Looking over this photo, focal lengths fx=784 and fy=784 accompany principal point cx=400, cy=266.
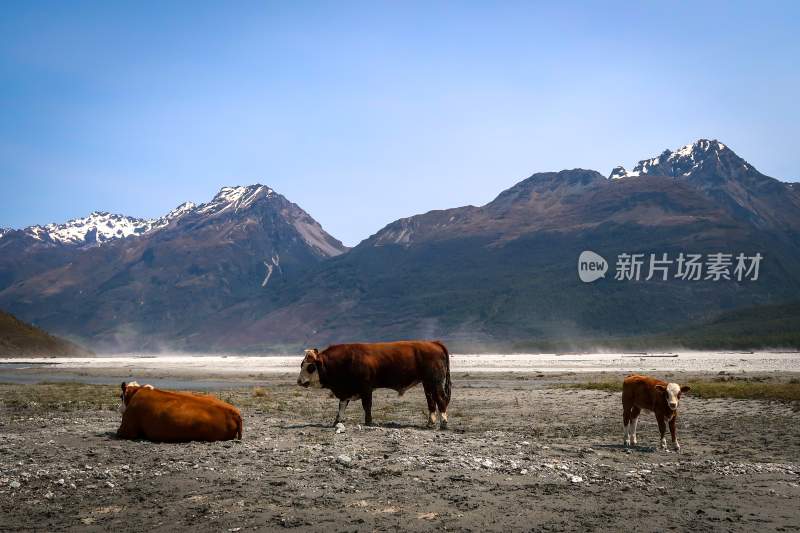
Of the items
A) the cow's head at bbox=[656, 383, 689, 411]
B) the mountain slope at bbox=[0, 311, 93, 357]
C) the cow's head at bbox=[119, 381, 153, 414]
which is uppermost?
the cow's head at bbox=[656, 383, 689, 411]

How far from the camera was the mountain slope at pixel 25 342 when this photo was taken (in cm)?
13588

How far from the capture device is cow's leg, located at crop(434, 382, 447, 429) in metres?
21.1

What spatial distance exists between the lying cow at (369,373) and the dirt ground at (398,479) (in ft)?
3.00

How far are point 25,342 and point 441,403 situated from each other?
13842 cm

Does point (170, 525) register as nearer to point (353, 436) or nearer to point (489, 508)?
point (489, 508)

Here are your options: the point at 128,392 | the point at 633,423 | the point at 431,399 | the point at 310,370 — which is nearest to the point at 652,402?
the point at 633,423

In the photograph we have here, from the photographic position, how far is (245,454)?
15.6 metres

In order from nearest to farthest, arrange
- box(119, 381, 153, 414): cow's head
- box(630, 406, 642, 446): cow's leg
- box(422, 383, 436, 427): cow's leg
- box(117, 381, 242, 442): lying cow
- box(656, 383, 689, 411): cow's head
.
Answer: box(117, 381, 242, 442): lying cow < box(656, 383, 689, 411): cow's head < box(119, 381, 153, 414): cow's head < box(630, 406, 642, 446): cow's leg < box(422, 383, 436, 427): cow's leg

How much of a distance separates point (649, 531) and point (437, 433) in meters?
9.10

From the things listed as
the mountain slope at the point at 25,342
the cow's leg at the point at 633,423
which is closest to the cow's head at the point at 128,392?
the cow's leg at the point at 633,423

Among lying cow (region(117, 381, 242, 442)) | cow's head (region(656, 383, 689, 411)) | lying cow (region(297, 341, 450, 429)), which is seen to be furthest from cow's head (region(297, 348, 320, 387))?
cow's head (region(656, 383, 689, 411))

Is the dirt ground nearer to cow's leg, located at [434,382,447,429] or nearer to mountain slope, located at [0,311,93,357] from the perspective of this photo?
cow's leg, located at [434,382,447,429]

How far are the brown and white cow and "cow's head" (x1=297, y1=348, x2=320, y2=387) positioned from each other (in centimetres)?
810

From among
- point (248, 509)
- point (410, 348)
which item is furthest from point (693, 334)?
point (248, 509)
